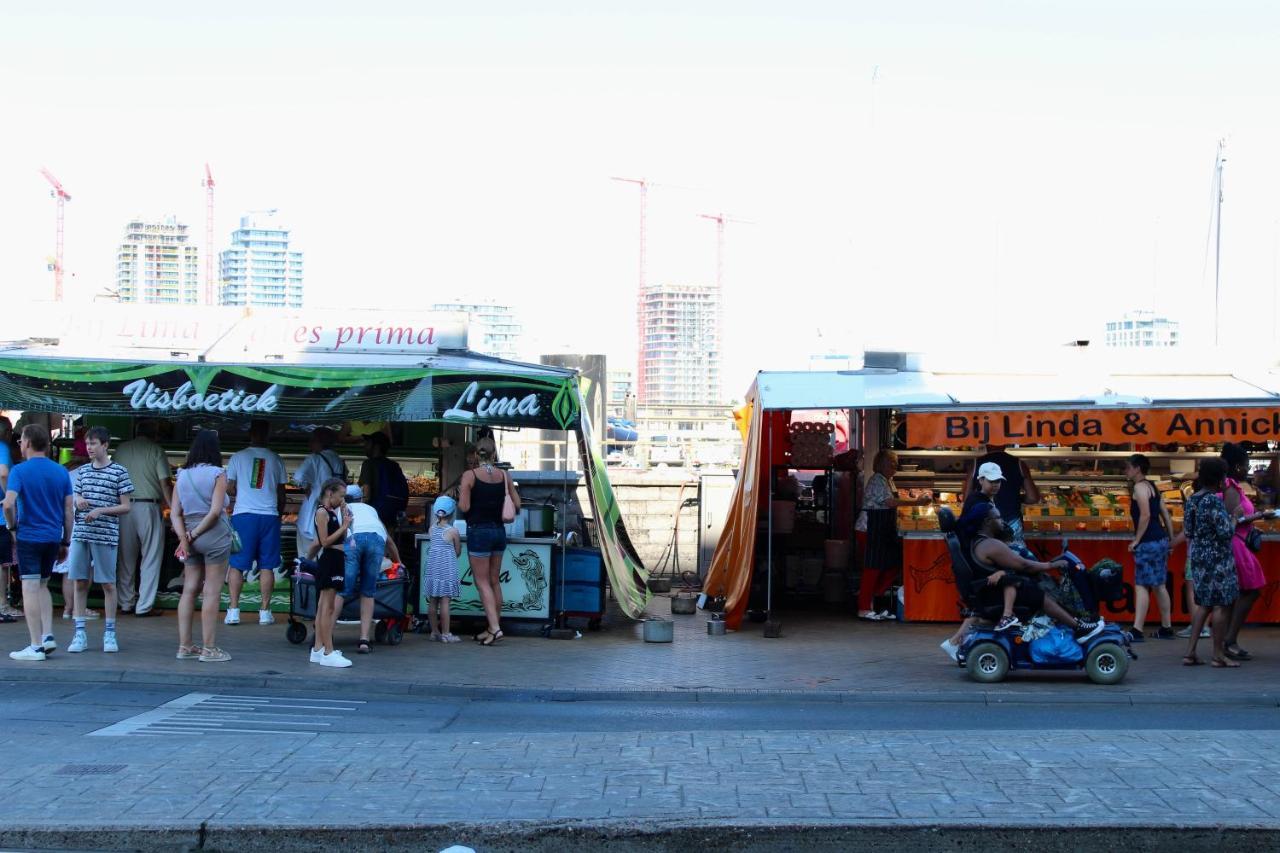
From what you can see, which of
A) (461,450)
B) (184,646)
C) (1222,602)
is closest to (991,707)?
(1222,602)

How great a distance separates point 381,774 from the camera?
6.85m

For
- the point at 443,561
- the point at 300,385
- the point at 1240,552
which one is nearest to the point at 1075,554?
the point at 1240,552

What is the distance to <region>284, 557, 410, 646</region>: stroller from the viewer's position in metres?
11.8

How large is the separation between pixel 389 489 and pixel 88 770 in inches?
263

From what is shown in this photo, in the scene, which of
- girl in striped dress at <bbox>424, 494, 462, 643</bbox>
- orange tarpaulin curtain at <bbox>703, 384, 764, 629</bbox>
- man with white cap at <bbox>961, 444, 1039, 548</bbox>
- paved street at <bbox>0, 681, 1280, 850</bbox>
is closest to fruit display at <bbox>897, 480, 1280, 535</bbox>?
man with white cap at <bbox>961, 444, 1039, 548</bbox>

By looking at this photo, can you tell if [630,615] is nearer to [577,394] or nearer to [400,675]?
[577,394]

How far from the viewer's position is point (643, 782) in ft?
22.0

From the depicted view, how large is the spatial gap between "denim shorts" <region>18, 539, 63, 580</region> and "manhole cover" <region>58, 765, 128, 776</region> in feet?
13.0

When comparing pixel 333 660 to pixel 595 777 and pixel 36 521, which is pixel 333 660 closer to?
pixel 36 521

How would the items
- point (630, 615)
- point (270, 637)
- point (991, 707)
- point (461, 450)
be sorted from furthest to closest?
1. point (461, 450)
2. point (630, 615)
3. point (270, 637)
4. point (991, 707)

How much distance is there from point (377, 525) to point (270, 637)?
6.62 feet

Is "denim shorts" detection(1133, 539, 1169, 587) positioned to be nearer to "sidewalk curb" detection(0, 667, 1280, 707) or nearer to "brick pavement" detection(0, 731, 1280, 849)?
"sidewalk curb" detection(0, 667, 1280, 707)

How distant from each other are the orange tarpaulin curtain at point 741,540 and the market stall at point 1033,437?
0.7 inches

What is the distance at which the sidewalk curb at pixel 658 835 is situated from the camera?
19.3 ft
